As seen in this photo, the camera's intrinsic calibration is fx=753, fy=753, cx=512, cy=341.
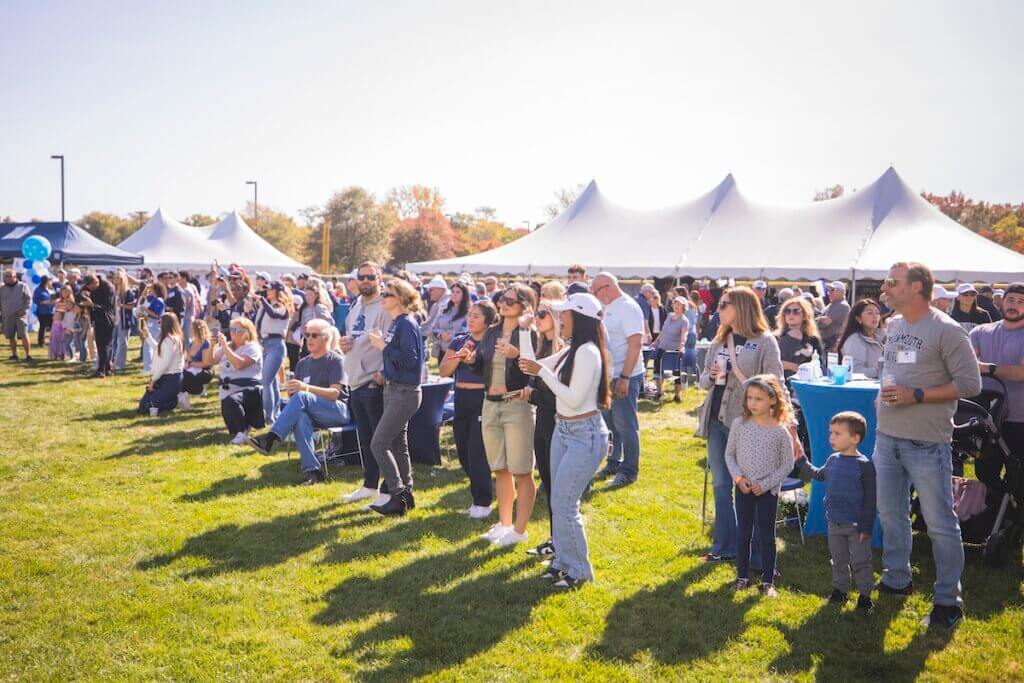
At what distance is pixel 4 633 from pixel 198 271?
32.7 meters

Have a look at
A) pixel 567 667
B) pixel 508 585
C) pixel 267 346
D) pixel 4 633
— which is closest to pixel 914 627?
pixel 567 667

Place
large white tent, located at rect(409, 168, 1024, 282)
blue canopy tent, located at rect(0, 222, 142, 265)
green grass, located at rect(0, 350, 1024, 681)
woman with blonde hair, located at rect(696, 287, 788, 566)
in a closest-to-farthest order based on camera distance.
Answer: green grass, located at rect(0, 350, 1024, 681) < woman with blonde hair, located at rect(696, 287, 788, 566) < large white tent, located at rect(409, 168, 1024, 282) < blue canopy tent, located at rect(0, 222, 142, 265)

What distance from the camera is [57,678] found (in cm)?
360

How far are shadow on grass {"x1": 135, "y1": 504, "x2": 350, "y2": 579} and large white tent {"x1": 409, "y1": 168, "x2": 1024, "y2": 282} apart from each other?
17597mm

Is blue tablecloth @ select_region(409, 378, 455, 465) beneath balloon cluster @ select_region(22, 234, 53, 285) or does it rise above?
beneath

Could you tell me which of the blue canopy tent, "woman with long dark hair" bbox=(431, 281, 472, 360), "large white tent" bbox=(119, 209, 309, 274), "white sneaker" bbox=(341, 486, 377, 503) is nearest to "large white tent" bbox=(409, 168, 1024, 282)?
the blue canopy tent

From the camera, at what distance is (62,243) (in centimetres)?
2367

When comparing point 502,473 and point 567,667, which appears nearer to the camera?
point 567,667

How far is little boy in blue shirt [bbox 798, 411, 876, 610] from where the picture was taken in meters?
4.35

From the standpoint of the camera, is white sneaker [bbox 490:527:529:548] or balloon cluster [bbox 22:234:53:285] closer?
white sneaker [bbox 490:527:529:548]

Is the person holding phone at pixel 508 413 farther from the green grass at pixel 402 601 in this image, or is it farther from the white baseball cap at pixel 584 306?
the white baseball cap at pixel 584 306

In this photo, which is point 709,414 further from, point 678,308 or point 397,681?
point 678,308

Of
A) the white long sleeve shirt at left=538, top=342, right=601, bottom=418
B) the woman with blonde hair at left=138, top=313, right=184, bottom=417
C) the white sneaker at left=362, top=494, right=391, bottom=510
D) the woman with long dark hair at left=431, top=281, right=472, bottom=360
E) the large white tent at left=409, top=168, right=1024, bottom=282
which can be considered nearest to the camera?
the white long sleeve shirt at left=538, top=342, right=601, bottom=418

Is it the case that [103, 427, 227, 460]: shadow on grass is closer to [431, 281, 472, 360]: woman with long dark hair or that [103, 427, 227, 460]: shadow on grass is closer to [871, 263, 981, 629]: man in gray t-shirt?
[431, 281, 472, 360]: woman with long dark hair
